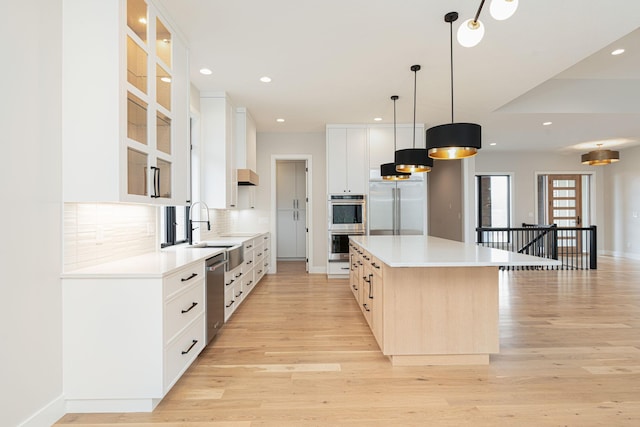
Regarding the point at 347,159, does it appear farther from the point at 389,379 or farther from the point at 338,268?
the point at 389,379

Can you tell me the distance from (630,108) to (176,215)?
684 cm

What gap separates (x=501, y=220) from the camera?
8.95 metres

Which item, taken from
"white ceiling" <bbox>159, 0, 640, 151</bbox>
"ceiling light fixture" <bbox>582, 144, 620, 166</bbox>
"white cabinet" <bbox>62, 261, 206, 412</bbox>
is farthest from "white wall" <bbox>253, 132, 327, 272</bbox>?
"ceiling light fixture" <bbox>582, 144, 620, 166</bbox>

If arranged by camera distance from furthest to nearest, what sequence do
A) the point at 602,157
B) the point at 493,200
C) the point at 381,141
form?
the point at 493,200 → the point at 602,157 → the point at 381,141

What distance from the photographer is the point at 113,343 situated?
191cm

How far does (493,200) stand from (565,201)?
2033mm

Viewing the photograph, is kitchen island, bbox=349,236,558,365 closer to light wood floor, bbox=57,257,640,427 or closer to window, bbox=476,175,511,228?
light wood floor, bbox=57,257,640,427

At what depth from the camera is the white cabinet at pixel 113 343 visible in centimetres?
191

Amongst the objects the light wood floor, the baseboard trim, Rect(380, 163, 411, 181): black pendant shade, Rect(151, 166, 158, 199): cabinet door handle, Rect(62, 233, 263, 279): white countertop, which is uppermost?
Rect(380, 163, 411, 181): black pendant shade

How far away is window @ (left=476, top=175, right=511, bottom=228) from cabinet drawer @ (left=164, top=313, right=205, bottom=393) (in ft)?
27.2

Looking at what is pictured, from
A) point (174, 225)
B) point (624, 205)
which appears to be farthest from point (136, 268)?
point (624, 205)

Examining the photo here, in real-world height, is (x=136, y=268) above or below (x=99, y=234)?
below

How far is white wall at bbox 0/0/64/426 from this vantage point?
1.58m

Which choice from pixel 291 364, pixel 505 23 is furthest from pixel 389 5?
pixel 291 364
